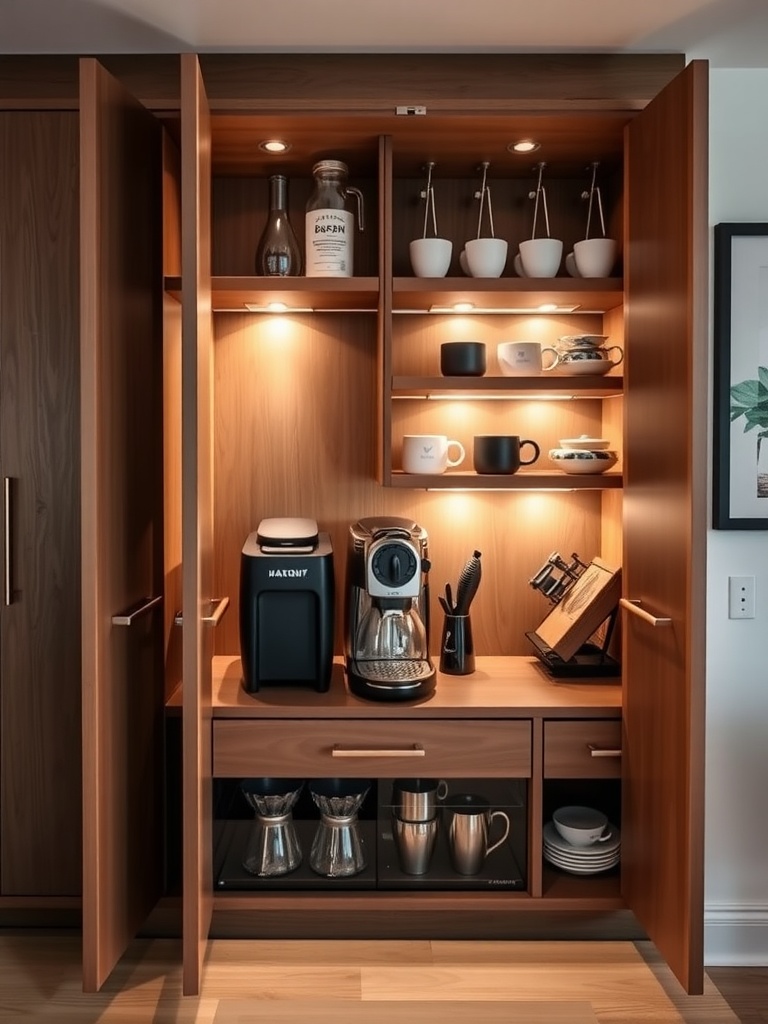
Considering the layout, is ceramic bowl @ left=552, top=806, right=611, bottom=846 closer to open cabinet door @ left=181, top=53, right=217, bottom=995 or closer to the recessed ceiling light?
open cabinet door @ left=181, top=53, right=217, bottom=995

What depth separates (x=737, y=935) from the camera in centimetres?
229

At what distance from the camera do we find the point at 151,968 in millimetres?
2182

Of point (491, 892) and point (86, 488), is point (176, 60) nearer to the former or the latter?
point (86, 488)

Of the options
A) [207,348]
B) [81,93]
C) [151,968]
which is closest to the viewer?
[81,93]

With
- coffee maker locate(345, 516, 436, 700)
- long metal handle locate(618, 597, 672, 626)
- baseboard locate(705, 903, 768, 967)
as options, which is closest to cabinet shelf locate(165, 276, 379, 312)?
coffee maker locate(345, 516, 436, 700)

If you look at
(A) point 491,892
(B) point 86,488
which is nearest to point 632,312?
(B) point 86,488

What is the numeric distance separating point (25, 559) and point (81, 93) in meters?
1.10

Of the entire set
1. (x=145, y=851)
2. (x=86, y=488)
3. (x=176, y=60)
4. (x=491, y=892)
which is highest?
(x=176, y=60)

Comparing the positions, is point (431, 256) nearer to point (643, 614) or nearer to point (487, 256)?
point (487, 256)

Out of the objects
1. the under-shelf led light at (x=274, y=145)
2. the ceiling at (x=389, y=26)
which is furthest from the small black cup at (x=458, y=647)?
the ceiling at (x=389, y=26)

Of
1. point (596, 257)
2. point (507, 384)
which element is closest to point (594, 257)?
point (596, 257)

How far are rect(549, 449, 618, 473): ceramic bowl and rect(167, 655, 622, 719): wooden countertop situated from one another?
1.84 feet

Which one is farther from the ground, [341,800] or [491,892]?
[341,800]

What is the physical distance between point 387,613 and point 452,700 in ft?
0.88
